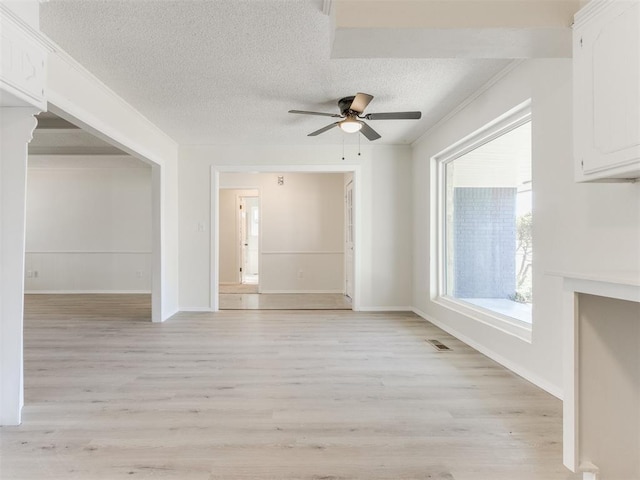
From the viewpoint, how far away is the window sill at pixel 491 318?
2.66 meters

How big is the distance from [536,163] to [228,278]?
23.2 ft

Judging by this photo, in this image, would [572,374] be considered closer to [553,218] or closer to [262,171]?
[553,218]

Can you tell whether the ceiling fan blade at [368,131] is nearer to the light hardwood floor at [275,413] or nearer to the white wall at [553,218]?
the white wall at [553,218]

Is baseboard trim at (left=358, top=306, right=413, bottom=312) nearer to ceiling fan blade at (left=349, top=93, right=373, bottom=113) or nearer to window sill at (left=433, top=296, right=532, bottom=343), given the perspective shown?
window sill at (left=433, top=296, right=532, bottom=343)

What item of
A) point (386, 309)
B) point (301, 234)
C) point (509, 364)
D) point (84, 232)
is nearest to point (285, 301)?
point (301, 234)

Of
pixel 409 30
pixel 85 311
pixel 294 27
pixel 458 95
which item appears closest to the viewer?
pixel 409 30

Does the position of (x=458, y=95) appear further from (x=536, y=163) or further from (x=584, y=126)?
(x=584, y=126)

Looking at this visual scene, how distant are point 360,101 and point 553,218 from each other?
1.72 meters

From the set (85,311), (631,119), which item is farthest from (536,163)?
(85,311)

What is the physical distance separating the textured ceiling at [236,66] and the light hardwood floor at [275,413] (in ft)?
7.73

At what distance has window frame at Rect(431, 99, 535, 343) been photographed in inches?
107

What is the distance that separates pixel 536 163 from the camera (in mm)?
2453

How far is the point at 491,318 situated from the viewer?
123 inches

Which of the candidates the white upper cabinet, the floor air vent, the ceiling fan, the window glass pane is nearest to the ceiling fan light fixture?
the ceiling fan
